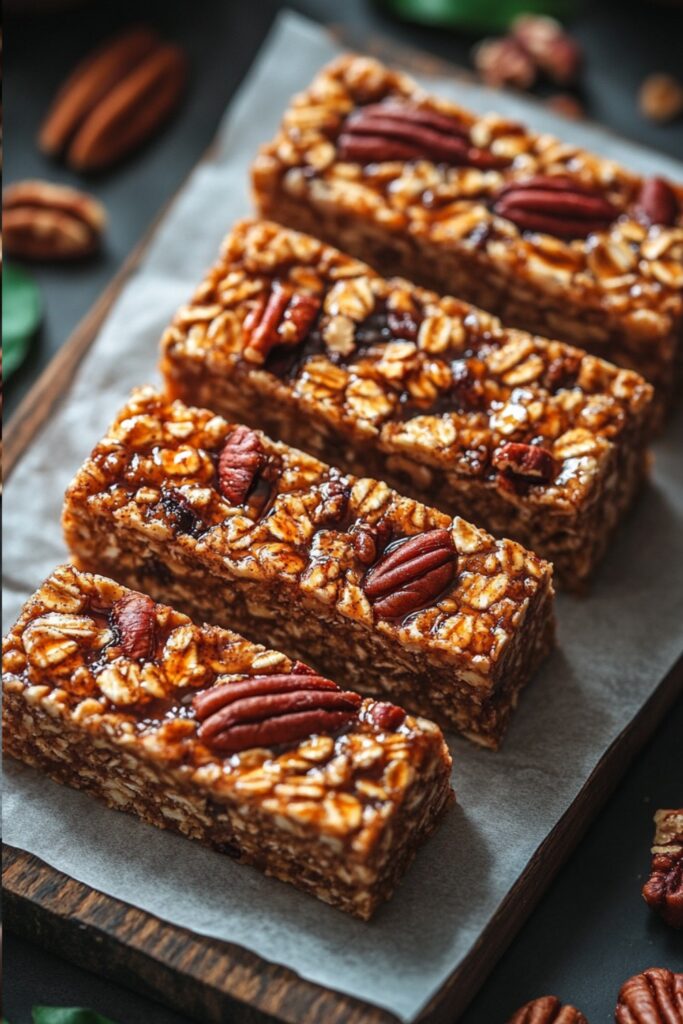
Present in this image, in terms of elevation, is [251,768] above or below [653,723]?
below

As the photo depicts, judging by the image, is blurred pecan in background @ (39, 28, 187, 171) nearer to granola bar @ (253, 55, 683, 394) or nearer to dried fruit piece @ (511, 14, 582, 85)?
granola bar @ (253, 55, 683, 394)

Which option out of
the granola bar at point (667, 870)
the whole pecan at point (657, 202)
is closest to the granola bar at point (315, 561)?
the granola bar at point (667, 870)

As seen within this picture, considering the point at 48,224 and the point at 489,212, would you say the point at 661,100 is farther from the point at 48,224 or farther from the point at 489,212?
the point at 48,224

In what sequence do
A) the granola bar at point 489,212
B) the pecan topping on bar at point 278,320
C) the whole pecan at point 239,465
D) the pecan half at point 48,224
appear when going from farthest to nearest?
the pecan half at point 48,224 < the granola bar at point 489,212 < the pecan topping on bar at point 278,320 < the whole pecan at point 239,465

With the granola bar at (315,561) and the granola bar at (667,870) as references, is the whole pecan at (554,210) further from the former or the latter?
the granola bar at (667,870)

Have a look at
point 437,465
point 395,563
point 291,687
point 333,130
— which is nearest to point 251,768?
point 291,687

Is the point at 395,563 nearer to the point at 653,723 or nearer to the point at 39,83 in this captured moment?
the point at 653,723
